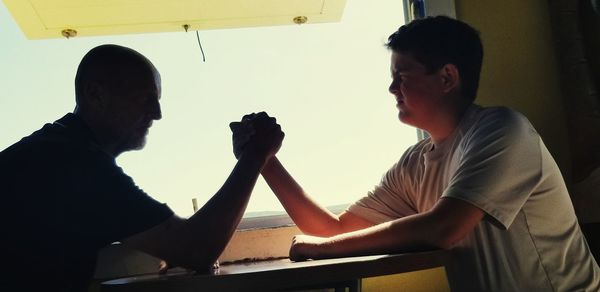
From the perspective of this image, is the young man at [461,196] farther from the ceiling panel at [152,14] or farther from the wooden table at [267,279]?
the ceiling panel at [152,14]

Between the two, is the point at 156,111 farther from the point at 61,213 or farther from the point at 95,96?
the point at 61,213

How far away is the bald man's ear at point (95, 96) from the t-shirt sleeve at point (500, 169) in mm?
978

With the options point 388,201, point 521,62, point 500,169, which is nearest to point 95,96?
point 388,201

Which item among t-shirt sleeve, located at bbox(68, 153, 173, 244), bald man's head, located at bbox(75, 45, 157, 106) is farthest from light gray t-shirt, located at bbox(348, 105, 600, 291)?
bald man's head, located at bbox(75, 45, 157, 106)

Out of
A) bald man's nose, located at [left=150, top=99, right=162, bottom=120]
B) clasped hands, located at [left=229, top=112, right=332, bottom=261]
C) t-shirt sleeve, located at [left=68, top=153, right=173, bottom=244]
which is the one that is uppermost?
bald man's nose, located at [left=150, top=99, right=162, bottom=120]

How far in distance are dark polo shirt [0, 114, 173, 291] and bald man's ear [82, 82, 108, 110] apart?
0.80 ft

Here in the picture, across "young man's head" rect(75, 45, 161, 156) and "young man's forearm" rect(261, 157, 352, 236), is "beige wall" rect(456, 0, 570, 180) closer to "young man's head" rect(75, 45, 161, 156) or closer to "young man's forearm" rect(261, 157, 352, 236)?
"young man's forearm" rect(261, 157, 352, 236)

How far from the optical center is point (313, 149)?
2.00 meters

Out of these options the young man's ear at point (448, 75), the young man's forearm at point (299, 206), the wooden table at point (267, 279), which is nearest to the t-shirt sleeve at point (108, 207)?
the wooden table at point (267, 279)

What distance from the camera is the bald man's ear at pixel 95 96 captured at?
1.44 metres

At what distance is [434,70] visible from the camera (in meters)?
1.52

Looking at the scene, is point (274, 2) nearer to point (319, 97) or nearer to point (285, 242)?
point (319, 97)

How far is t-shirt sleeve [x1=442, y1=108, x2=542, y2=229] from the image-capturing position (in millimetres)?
1158

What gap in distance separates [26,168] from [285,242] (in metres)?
0.92
